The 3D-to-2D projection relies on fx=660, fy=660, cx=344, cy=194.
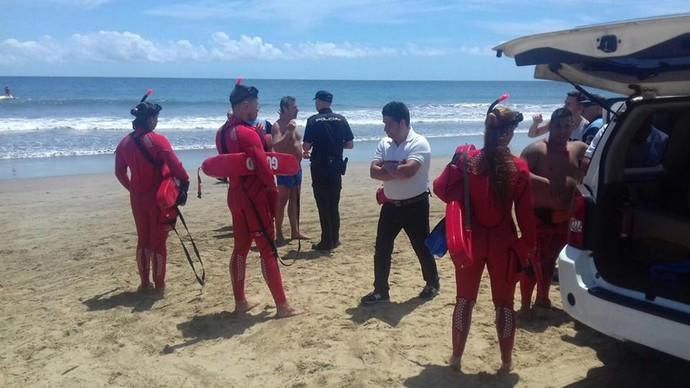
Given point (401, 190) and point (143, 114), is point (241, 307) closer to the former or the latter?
point (401, 190)

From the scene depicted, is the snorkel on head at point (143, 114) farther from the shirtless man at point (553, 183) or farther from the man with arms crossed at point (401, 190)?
the shirtless man at point (553, 183)

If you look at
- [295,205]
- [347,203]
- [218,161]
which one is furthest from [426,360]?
[347,203]

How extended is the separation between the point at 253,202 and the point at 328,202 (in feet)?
7.74

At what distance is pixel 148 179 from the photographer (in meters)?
5.74

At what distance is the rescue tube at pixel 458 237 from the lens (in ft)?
12.1

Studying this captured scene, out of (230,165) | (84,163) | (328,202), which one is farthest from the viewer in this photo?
(84,163)

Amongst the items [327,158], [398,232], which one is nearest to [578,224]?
[398,232]

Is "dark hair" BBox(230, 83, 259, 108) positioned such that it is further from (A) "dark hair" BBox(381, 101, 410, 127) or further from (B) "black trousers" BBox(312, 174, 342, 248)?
(B) "black trousers" BBox(312, 174, 342, 248)

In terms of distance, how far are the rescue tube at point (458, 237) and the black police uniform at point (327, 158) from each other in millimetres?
3499

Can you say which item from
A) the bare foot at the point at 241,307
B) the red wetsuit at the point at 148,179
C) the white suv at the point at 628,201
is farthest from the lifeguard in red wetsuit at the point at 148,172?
the white suv at the point at 628,201

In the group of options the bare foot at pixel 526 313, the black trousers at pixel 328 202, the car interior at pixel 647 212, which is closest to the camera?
the car interior at pixel 647 212

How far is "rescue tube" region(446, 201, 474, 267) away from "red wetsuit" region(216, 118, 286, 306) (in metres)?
1.73

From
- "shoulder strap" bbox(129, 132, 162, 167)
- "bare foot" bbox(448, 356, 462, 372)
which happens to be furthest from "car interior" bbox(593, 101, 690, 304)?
"shoulder strap" bbox(129, 132, 162, 167)

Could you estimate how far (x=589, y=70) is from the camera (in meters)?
3.70
